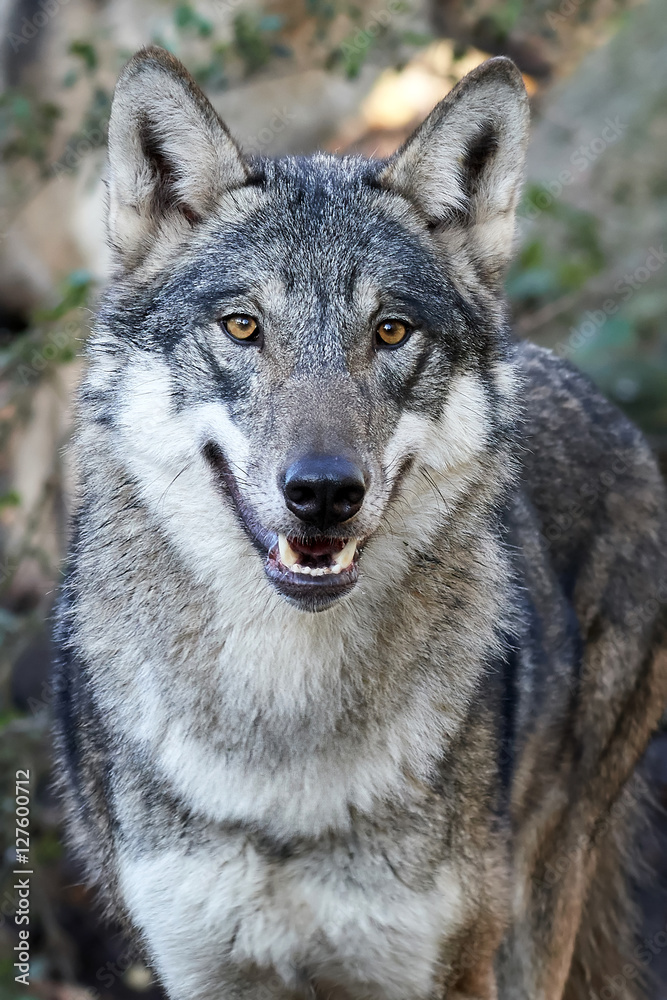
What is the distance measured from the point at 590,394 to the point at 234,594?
218cm

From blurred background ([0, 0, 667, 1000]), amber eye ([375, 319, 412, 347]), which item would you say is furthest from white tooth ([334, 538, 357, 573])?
blurred background ([0, 0, 667, 1000])

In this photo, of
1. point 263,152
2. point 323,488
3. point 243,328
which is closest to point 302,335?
point 243,328

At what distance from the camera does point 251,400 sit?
2.73 metres

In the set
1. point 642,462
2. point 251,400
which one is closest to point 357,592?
point 251,400

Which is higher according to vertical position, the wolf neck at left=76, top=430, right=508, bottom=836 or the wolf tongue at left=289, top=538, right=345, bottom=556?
the wolf tongue at left=289, top=538, right=345, bottom=556

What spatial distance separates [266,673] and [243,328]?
0.95 m

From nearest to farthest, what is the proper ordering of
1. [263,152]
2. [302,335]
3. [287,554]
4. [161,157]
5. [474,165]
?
[287,554] → [302,335] → [161,157] → [474,165] → [263,152]

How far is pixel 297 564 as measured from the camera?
2.64 metres

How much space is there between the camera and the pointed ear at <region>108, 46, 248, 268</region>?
284 cm

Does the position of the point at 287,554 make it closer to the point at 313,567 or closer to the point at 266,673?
the point at 313,567

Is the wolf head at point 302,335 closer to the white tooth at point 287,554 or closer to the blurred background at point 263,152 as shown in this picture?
the white tooth at point 287,554

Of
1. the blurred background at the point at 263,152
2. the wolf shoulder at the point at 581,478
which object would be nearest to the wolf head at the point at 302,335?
the wolf shoulder at the point at 581,478

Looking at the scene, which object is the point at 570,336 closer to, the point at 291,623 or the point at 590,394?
the point at 590,394

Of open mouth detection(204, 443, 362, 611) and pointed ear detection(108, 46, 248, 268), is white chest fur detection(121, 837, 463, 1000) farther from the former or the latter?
pointed ear detection(108, 46, 248, 268)
